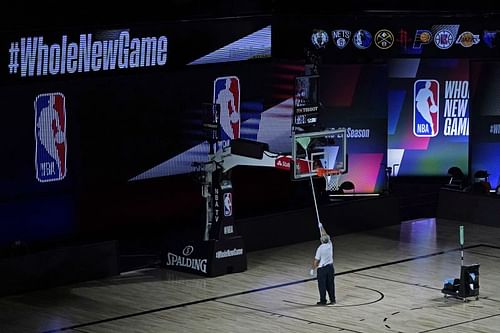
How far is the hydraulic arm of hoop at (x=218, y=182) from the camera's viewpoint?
26.5 metres

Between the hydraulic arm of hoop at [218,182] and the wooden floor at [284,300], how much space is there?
1.13 meters

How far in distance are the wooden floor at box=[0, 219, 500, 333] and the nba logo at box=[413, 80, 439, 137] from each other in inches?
231

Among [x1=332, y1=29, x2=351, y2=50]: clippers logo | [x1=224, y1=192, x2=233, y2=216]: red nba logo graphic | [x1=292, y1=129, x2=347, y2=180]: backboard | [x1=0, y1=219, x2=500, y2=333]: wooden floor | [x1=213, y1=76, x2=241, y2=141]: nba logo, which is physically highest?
[x1=332, y1=29, x2=351, y2=50]: clippers logo

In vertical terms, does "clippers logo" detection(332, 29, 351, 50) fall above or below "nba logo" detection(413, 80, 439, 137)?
above

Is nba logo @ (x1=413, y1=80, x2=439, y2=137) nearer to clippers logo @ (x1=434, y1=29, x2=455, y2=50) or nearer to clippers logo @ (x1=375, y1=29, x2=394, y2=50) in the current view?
clippers logo @ (x1=434, y1=29, x2=455, y2=50)

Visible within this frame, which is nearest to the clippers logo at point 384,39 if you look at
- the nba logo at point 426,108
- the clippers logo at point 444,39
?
the clippers logo at point 444,39

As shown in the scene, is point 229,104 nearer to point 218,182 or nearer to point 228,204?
point 218,182

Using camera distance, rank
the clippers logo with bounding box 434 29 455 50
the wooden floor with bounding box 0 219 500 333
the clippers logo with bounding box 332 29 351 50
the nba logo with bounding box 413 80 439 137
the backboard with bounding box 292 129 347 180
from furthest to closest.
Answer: the nba logo with bounding box 413 80 439 137 < the clippers logo with bounding box 434 29 455 50 < the clippers logo with bounding box 332 29 351 50 < the backboard with bounding box 292 129 347 180 < the wooden floor with bounding box 0 219 500 333

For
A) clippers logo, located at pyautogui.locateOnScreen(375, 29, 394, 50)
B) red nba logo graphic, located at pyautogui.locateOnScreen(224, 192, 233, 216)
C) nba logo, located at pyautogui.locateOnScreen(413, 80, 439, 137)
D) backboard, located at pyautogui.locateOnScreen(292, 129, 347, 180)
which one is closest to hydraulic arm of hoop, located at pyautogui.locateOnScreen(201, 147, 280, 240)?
red nba logo graphic, located at pyautogui.locateOnScreen(224, 192, 233, 216)

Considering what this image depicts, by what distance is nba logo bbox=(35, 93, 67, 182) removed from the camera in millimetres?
26594

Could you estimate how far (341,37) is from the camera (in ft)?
107

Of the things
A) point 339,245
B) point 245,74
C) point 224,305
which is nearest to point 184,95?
point 245,74

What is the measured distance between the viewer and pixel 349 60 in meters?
33.0

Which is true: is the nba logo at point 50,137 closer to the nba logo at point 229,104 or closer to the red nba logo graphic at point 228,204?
the red nba logo graphic at point 228,204
